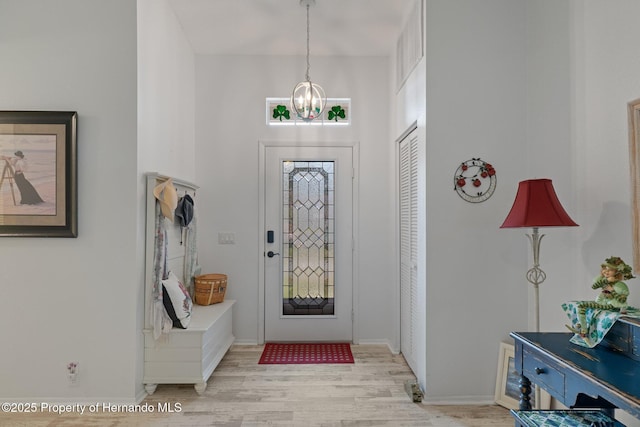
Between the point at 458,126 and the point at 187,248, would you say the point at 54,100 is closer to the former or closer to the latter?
the point at 187,248

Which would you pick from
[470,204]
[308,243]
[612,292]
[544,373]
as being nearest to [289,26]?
[308,243]

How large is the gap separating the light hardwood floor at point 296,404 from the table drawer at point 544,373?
2.98 ft

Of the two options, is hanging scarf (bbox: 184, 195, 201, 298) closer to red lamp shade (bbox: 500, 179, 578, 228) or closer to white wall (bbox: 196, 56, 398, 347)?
white wall (bbox: 196, 56, 398, 347)

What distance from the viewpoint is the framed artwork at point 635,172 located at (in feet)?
5.79

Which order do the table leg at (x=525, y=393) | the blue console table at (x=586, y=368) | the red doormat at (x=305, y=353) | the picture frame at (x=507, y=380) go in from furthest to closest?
1. the red doormat at (x=305, y=353)
2. the picture frame at (x=507, y=380)
3. the table leg at (x=525, y=393)
4. the blue console table at (x=586, y=368)

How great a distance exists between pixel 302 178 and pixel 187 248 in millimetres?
1366

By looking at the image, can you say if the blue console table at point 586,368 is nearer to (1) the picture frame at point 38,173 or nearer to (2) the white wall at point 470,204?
(2) the white wall at point 470,204

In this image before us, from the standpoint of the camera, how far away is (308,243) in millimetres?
4191

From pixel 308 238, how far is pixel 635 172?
114 inches

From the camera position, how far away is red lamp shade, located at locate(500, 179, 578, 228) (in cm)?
208

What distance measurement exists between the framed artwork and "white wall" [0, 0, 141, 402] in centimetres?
286

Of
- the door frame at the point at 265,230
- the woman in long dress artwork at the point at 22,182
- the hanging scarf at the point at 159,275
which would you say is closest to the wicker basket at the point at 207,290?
the door frame at the point at 265,230

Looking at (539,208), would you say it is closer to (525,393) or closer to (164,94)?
(525,393)

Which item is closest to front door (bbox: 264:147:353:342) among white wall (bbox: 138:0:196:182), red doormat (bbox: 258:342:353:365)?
red doormat (bbox: 258:342:353:365)
